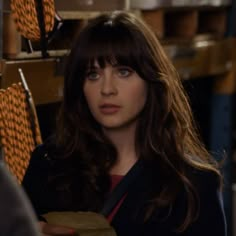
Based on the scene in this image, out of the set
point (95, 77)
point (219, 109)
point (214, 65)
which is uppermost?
point (95, 77)

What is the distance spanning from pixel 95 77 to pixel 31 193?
368 mm

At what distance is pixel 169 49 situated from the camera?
3891mm

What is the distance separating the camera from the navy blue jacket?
1.92m

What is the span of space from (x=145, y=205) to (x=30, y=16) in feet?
2.54

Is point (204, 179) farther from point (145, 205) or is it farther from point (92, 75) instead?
point (92, 75)

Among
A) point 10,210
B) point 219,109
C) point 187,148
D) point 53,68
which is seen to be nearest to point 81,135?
point 187,148

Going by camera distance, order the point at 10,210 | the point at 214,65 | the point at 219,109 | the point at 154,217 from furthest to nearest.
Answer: the point at 219,109
the point at 214,65
the point at 154,217
the point at 10,210

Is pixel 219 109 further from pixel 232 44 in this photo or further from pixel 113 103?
pixel 113 103

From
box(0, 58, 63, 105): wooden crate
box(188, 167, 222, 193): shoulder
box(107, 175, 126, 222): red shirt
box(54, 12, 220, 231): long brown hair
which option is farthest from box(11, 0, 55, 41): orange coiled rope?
box(188, 167, 222, 193): shoulder

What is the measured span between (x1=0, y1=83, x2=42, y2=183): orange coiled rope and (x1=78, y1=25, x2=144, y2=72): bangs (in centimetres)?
34

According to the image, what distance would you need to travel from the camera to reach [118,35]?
6.45 ft

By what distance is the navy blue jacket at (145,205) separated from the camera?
1.92 metres

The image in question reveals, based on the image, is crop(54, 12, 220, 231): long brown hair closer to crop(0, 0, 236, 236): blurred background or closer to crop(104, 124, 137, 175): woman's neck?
crop(104, 124, 137, 175): woman's neck

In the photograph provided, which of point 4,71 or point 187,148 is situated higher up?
point 4,71
